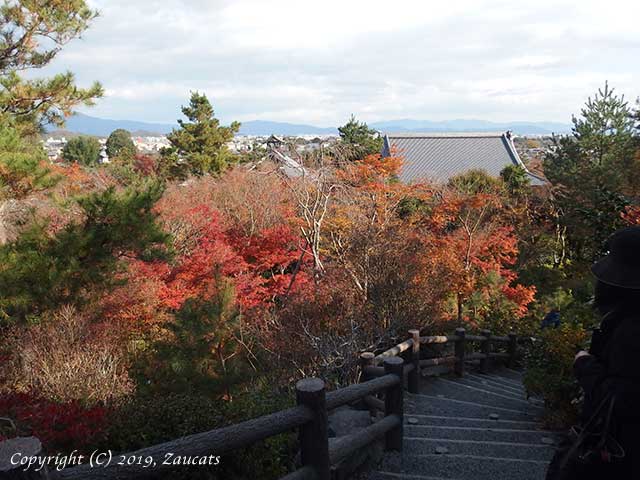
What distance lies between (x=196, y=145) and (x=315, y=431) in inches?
836

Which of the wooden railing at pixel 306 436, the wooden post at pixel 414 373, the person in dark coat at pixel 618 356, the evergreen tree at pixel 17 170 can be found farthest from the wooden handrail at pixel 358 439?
the evergreen tree at pixel 17 170

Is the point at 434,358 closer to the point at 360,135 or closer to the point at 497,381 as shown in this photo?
the point at 497,381

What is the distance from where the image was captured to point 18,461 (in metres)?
1.33

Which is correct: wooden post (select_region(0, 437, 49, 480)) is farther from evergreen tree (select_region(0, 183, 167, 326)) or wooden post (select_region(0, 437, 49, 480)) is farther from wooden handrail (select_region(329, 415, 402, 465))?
evergreen tree (select_region(0, 183, 167, 326))

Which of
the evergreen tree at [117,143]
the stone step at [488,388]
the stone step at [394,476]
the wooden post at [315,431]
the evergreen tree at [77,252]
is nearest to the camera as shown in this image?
the wooden post at [315,431]

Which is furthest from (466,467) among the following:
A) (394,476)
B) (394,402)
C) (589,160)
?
(589,160)

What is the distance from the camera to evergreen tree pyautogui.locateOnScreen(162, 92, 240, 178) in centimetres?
2153

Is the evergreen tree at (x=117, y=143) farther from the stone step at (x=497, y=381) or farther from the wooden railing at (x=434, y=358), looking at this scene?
the stone step at (x=497, y=381)

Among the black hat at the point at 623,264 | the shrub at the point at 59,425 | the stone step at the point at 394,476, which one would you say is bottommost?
the stone step at the point at 394,476

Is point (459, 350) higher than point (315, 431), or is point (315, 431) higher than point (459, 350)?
point (315, 431)

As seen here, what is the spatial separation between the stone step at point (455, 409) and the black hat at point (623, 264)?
10.3 feet

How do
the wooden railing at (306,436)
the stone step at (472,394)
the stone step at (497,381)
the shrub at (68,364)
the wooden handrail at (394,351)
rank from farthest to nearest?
1. the stone step at (497,381)
2. the shrub at (68,364)
3. the stone step at (472,394)
4. the wooden handrail at (394,351)
5. the wooden railing at (306,436)

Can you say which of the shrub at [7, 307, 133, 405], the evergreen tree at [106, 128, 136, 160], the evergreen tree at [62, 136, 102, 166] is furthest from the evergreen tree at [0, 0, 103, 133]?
the evergreen tree at [106, 128, 136, 160]

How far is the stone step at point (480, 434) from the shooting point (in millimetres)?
3898
